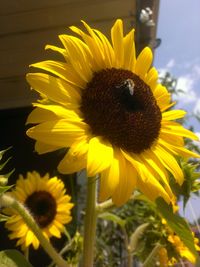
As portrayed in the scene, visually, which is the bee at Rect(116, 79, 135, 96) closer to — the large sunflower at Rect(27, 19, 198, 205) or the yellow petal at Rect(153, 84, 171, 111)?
the large sunflower at Rect(27, 19, 198, 205)

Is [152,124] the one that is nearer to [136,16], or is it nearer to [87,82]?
[87,82]

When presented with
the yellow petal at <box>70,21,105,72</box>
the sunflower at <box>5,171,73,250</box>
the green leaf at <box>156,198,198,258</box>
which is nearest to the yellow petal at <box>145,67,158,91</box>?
the yellow petal at <box>70,21,105,72</box>

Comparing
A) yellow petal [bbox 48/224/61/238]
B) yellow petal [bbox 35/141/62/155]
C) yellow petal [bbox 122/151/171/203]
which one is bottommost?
yellow petal [bbox 48/224/61/238]

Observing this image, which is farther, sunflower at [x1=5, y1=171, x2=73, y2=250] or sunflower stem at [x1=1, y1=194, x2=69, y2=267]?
sunflower at [x1=5, y1=171, x2=73, y2=250]

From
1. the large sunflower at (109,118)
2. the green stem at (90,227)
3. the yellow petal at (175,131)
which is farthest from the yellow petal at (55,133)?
the yellow petal at (175,131)

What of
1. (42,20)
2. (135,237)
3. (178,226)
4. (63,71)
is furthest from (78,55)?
(42,20)

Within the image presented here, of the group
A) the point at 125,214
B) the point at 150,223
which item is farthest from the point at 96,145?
the point at 125,214

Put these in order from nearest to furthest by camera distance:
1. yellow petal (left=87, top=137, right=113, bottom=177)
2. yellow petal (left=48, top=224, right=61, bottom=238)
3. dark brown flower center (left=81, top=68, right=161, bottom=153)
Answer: yellow petal (left=87, top=137, right=113, bottom=177)
dark brown flower center (left=81, top=68, right=161, bottom=153)
yellow petal (left=48, top=224, right=61, bottom=238)
